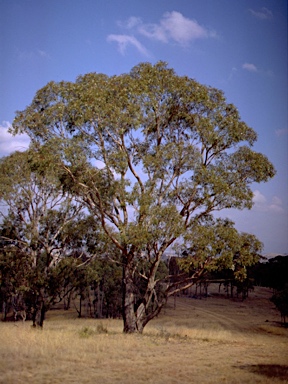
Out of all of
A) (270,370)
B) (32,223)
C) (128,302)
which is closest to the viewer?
(270,370)

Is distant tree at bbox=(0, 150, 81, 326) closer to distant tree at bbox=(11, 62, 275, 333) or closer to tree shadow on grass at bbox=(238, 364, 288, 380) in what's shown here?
distant tree at bbox=(11, 62, 275, 333)

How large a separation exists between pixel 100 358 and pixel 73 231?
47.4 ft

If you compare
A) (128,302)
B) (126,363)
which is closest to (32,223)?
(128,302)

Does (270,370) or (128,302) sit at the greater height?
(128,302)

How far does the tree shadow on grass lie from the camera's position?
9.30 meters

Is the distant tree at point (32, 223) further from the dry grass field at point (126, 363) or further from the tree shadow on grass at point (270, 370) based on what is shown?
the tree shadow on grass at point (270, 370)

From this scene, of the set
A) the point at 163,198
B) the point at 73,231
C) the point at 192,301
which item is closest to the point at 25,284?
the point at 73,231

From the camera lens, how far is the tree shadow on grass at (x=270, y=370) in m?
9.30

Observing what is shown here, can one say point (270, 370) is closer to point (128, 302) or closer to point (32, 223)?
point (128, 302)

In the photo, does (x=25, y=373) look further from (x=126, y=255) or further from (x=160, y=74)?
(x=160, y=74)

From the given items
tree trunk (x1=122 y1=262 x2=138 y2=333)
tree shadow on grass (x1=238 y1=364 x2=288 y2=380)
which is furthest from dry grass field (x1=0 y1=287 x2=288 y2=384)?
tree trunk (x1=122 y1=262 x2=138 y2=333)

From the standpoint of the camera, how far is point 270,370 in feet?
32.7

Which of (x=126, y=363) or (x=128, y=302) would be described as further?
(x=128, y=302)

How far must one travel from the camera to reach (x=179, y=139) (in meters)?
20.3
